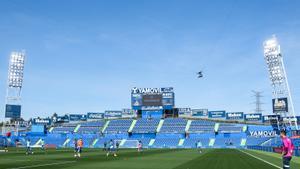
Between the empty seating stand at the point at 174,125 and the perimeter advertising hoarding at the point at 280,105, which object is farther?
the empty seating stand at the point at 174,125

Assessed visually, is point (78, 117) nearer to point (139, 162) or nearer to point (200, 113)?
point (200, 113)

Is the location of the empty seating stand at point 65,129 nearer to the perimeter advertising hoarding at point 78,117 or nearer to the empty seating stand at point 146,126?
the perimeter advertising hoarding at point 78,117

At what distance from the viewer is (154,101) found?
382 feet

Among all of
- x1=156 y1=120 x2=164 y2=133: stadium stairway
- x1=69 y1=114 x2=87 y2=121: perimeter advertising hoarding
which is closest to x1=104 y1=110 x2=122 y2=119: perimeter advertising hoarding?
x1=69 y1=114 x2=87 y2=121: perimeter advertising hoarding

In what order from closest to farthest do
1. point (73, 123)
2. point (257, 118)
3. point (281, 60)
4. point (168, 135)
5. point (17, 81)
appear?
point (281, 60)
point (17, 81)
point (168, 135)
point (257, 118)
point (73, 123)

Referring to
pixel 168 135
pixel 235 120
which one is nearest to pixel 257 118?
pixel 235 120

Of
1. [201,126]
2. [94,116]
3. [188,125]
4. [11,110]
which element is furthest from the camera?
[94,116]

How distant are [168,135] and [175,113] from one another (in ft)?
50.1

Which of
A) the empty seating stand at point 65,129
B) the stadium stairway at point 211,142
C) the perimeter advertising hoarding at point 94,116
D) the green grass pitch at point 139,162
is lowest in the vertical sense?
the stadium stairway at point 211,142

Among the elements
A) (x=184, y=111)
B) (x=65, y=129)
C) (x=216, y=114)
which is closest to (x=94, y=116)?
A: (x=65, y=129)

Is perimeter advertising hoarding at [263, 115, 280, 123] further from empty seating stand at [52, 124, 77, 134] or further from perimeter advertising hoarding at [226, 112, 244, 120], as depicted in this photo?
empty seating stand at [52, 124, 77, 134]

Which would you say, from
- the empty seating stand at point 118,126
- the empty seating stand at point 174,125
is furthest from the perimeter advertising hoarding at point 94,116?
the empty seating stand at point 174,125

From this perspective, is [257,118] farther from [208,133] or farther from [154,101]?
[154,101]

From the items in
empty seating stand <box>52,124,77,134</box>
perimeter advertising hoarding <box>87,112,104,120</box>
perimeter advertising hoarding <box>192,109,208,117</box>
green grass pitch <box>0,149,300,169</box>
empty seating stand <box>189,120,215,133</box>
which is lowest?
green grass pitch <box>0,149,300,169</box>
